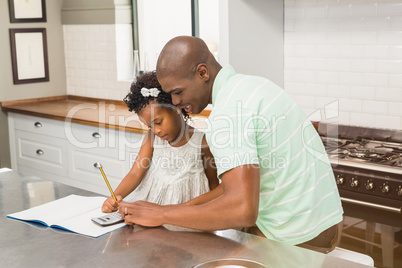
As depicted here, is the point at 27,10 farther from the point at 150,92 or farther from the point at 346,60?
the point at 150,92

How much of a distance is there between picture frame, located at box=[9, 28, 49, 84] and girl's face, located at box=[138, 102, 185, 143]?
328 cm

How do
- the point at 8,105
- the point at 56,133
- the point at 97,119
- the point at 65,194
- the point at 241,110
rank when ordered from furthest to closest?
1. the point at 8,105
2. the point at 56,133
3. the point at 97,119
4. the point at 65,194
5. the point at 241,110

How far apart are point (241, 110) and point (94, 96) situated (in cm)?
393

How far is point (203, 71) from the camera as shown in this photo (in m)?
1.71

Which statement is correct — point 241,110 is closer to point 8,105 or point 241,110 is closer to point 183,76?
point 183,76

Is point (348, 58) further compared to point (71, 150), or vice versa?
point (71, 150)

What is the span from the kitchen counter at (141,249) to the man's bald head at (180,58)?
1.79ft

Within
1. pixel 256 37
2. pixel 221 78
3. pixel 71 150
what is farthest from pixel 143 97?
pixel 71 150

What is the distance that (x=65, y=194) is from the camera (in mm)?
2223

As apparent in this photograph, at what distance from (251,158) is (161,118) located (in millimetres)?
833

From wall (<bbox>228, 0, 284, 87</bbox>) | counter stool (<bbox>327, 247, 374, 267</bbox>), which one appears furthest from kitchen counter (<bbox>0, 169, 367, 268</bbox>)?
wall (<bbox>228, 0, 284, 87</bbox>)

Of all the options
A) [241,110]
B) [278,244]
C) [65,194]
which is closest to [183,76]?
[241,110]

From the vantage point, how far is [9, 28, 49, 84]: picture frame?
5.07 m

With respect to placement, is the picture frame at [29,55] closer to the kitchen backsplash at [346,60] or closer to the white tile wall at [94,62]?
the white tile wall at [94,62]
